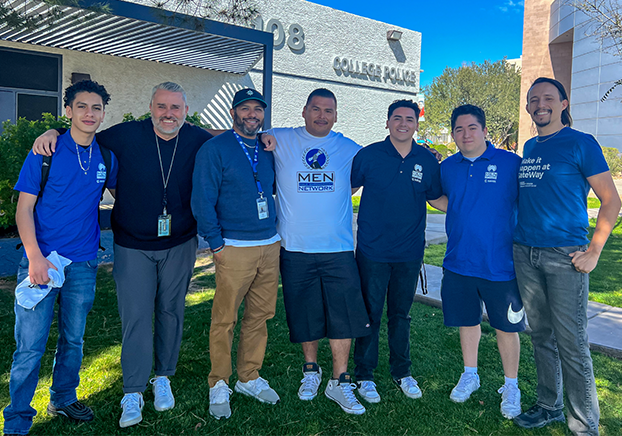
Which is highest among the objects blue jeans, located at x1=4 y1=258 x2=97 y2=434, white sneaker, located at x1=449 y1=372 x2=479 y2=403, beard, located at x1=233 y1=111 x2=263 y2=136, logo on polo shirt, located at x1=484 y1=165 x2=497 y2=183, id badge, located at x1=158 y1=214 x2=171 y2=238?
beard, located at x1=233 y1=111 x2=263 y2=136

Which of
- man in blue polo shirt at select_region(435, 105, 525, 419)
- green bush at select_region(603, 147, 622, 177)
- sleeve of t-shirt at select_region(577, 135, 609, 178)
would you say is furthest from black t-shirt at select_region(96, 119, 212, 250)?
green bush at select_region(603, 147, 622, 177)

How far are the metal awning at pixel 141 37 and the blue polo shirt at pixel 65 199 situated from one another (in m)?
6.62

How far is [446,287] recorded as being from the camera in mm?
3549

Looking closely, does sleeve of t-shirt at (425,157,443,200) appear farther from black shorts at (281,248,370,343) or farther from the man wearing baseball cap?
the man wearing baseball cap

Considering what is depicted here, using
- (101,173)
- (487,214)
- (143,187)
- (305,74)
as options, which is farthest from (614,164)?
(101,173)

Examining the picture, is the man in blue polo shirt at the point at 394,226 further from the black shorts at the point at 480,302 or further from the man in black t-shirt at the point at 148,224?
the man in black t-shirt at the point at 148,224

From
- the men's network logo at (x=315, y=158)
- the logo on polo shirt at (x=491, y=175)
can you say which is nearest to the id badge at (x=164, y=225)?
the men's network logo at (x=315, y=158)

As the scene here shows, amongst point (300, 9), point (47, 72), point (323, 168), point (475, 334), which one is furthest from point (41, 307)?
point (300, 9)

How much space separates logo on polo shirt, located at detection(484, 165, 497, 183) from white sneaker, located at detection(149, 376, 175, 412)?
2714 mm

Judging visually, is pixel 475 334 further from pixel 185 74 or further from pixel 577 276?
pixel 185 74

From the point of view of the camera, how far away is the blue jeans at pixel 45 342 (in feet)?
9.05

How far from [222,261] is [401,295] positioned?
1.40m

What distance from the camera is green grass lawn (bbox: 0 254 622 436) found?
3.09 meters

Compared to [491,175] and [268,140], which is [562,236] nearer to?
[491,175]
